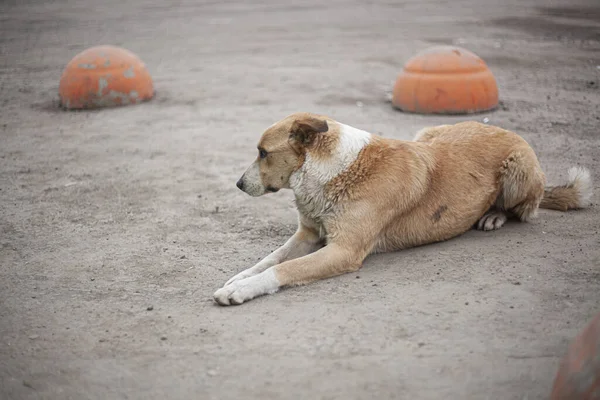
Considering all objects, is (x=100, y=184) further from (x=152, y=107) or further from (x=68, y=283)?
(x=152, y=107)

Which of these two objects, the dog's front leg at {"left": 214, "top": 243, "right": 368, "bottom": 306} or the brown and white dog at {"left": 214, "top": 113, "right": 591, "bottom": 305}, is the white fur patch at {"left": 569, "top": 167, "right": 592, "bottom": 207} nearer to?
the brown and white dog at {"left": 214, "top": 113, "right": 591, "bottom": 305}

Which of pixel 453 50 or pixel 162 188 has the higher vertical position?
pixel 453 50

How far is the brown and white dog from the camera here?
4.55 meters

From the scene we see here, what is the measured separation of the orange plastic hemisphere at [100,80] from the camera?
955 centimetres

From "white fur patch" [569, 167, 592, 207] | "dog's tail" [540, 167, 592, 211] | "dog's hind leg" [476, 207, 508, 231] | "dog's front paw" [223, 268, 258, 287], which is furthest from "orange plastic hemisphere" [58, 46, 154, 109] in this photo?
"white fur patch" [569, 167, 592, 207]

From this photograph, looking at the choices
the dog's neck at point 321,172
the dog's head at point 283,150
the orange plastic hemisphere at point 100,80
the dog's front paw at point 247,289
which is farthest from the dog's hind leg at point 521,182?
the orange plastic hemisphere at point 100,80

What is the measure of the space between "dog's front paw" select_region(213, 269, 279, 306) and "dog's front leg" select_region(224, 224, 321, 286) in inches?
13.6

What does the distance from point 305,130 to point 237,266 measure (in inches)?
45.5

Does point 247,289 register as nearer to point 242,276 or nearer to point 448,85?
point 242,276

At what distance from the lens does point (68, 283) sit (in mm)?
4586

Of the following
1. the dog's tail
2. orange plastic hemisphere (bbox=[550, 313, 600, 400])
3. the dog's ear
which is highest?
the dog's ear

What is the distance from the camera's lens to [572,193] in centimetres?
551

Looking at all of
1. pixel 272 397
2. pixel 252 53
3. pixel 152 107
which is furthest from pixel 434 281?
pixel 252 53

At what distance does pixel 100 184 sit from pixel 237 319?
3417 mm
